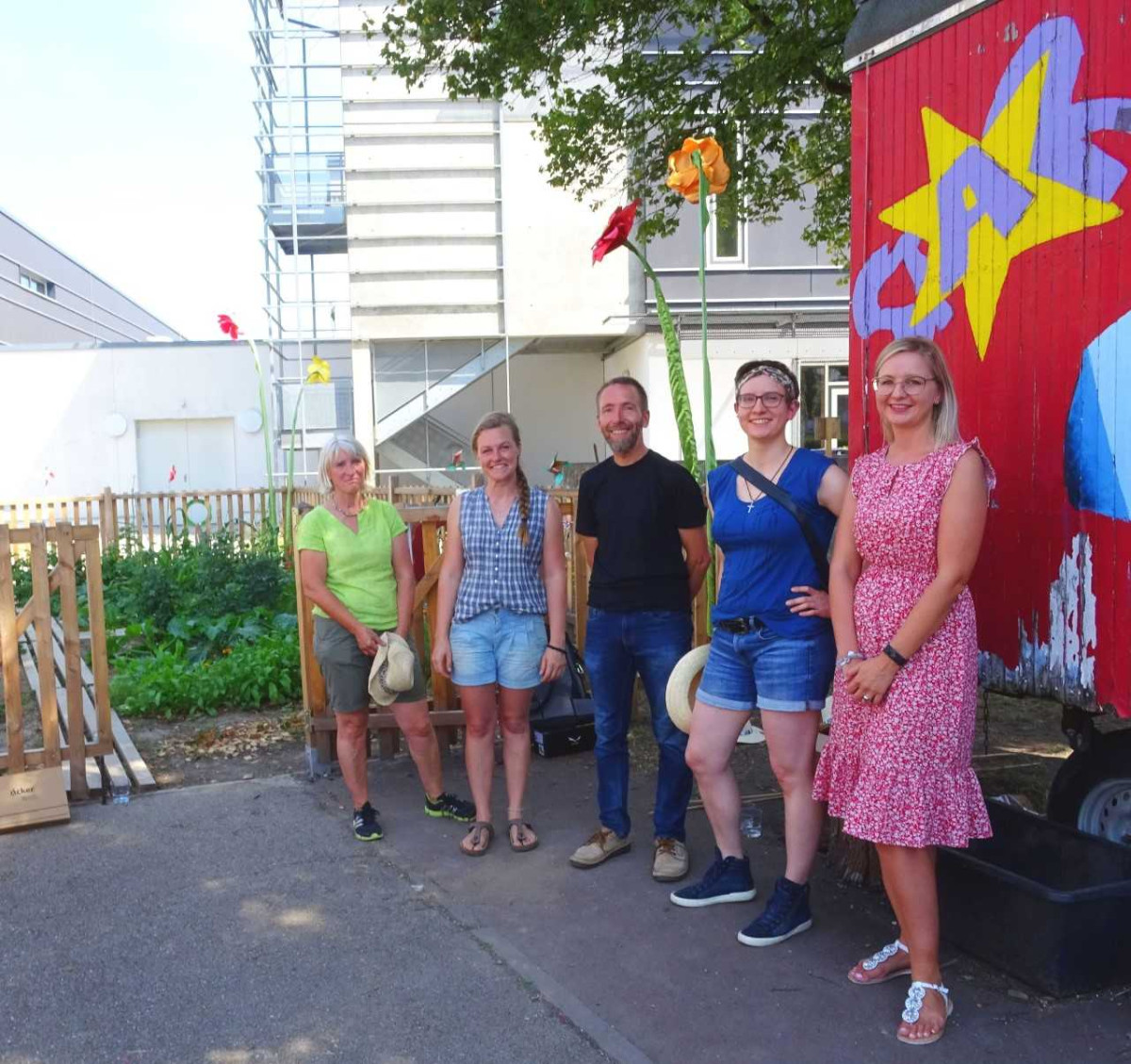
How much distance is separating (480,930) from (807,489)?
198cm

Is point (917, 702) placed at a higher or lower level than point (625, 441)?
lower

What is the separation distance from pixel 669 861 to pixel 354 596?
1.78 meters

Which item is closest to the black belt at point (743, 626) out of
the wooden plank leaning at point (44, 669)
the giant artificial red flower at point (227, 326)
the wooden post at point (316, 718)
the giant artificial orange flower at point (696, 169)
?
the giant artificial orange flower at point (696, 169)

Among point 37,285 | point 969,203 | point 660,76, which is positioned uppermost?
point 37,285

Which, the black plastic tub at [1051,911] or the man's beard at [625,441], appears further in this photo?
the man's beard at [625,441]

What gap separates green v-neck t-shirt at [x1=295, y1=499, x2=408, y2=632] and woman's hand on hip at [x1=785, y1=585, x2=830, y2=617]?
201 centimetres

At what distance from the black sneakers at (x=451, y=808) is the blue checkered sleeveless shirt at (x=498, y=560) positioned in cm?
101

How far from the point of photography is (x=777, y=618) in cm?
366

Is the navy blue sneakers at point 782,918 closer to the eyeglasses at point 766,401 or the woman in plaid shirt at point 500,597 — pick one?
the woman in plaid shirt at point 500,597

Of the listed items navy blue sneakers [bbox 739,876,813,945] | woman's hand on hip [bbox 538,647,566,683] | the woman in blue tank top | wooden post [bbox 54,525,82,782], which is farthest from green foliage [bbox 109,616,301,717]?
navy blue sneakers [bbox 739,876,813,945]

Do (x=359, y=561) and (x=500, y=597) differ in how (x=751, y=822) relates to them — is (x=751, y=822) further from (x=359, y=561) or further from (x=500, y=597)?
(x=359, y=561)

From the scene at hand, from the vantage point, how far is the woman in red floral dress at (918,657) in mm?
3086

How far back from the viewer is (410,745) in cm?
500

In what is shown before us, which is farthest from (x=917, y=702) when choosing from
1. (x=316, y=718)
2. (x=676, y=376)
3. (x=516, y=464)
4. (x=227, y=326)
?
(x=227, y=326)
